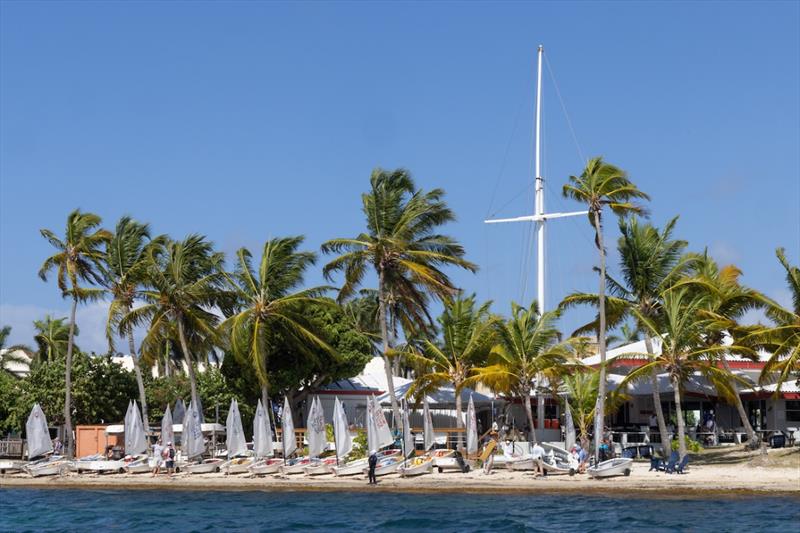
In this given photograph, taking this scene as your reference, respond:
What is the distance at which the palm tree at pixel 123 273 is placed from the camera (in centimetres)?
5266

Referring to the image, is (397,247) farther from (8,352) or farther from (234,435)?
(8,352)

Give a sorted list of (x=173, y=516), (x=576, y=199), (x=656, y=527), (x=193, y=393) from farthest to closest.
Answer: (x=193, y=393)
(x=576, y=199)
(x=173, y=516)
(x=656, y=527)

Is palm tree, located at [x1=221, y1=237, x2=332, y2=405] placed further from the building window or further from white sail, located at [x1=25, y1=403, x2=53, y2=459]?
the building window

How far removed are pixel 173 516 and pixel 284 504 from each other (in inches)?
168

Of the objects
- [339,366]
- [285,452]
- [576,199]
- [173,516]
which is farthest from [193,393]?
[576,199]

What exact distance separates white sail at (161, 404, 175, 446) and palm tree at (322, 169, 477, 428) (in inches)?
392

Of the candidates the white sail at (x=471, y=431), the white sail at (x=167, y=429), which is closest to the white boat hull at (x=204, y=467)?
the white sail at (x=167, y=429)

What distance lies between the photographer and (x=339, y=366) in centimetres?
5762

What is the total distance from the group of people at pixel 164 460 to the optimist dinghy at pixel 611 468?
18.8m

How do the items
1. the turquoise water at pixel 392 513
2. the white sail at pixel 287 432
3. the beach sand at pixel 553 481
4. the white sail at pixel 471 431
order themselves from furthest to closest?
the white sail at pixel 287 432, the white sail at pixel 471 431, the beach sand at pixel 553 481, the turquoise water at pixel 392 513

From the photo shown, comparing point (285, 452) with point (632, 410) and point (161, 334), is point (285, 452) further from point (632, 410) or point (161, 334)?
point (632, 410)

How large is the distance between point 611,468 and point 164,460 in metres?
20.2

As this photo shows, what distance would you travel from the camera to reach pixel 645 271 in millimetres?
44219

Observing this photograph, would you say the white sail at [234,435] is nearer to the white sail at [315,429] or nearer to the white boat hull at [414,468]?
the white sail at [315,429]
